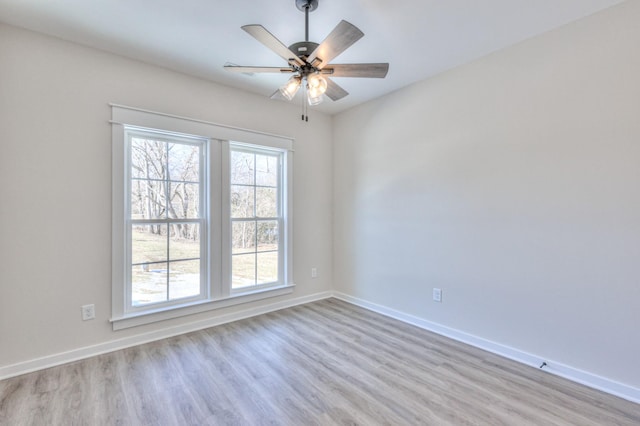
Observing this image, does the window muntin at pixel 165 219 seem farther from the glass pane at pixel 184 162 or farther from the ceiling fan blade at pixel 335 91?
the ceiling fan blade at pixel 335 91

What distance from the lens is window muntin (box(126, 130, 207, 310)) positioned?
280 centimetres

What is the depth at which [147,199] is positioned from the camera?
9.39 ft

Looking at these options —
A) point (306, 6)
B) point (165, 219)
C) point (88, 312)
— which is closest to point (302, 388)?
point (88, 312)

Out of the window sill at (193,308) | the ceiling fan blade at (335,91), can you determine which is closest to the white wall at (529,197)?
the ceiling fan blade at (335,91)

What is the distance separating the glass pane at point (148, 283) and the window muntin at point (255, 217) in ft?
2.39

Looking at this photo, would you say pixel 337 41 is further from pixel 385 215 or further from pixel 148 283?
pixel 148 283

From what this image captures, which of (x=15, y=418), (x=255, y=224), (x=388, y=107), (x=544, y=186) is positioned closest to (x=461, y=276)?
(x=544, y=186)

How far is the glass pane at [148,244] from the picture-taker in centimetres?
279

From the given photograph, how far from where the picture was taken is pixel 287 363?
2.38 meters

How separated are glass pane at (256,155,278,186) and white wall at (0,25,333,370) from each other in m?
1.16

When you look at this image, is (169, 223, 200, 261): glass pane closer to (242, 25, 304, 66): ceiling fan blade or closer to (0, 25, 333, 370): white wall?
(0, 25, 333, 370): white wall

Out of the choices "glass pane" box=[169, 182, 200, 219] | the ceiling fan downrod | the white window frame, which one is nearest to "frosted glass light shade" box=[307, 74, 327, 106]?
the ceiling fan downrod

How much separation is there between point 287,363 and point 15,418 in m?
1.70

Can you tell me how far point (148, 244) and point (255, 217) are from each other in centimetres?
120
